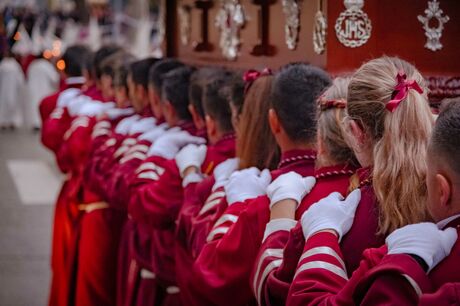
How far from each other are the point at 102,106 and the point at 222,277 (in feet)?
11.8

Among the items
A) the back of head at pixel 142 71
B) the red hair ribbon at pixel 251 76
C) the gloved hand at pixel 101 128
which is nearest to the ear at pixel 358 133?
the red hair ribbon at pixel 251 76

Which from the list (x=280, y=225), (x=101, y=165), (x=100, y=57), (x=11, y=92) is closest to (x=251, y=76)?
(x=280, y=225)

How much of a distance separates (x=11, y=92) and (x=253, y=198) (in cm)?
1467

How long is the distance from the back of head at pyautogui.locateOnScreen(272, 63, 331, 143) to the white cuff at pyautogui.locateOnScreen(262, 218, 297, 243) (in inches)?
17.7

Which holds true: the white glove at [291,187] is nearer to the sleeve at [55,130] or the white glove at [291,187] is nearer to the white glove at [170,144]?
the white glove at [170,144]

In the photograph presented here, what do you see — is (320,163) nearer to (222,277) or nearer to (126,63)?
(222,277)

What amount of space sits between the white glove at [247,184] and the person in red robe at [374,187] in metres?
0.72

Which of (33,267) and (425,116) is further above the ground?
(425,116)

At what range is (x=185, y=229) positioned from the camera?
13.1ft

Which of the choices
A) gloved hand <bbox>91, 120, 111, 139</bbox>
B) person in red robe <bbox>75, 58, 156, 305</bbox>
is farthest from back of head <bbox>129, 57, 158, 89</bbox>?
gloved hand <bbox>91, 120, 111, 139</bbox>

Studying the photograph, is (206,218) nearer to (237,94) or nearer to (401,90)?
(237,94)

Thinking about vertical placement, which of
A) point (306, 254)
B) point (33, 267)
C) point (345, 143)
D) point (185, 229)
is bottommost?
point (33, 267)

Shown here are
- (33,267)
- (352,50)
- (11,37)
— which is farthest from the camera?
(11,37)


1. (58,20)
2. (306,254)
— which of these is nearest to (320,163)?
(306,254)
